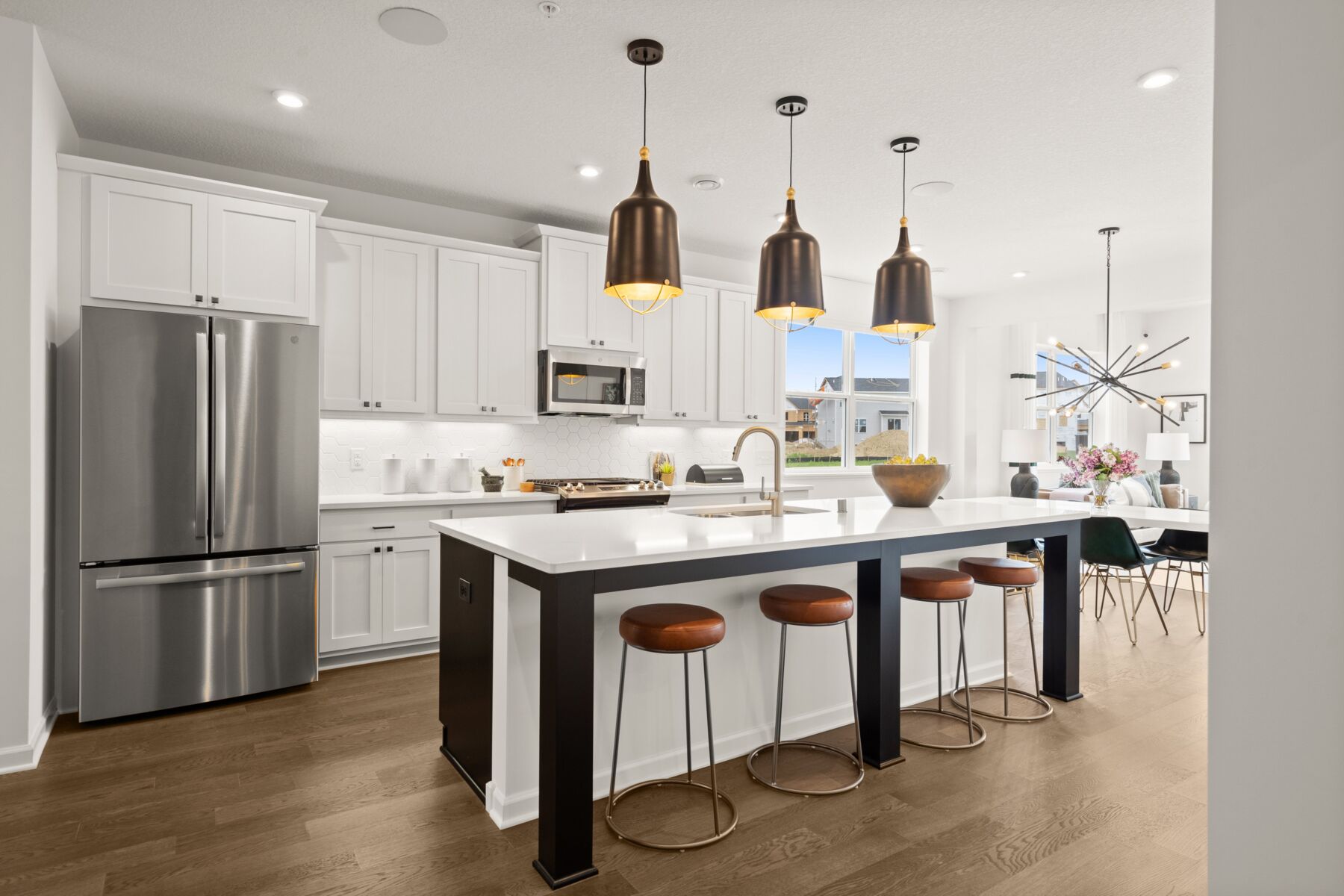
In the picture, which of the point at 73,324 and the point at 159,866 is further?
the point at 73,324

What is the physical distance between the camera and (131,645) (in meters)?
3.27

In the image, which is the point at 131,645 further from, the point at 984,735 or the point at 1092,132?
the point at 1092,132

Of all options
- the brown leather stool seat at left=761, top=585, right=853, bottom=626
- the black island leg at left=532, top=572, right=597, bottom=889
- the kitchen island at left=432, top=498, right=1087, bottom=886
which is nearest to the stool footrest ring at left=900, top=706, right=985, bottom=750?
the kitchen island at left=432, top=498, right=1087, bottom=886

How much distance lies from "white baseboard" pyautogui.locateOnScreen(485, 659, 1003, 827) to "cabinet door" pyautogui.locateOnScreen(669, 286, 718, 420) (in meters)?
2.84

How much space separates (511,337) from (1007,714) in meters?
3.61

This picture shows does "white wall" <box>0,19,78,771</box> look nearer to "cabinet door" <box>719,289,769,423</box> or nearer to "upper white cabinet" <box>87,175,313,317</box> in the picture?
"upper white cabinet" <box>87,175,313,317</box>

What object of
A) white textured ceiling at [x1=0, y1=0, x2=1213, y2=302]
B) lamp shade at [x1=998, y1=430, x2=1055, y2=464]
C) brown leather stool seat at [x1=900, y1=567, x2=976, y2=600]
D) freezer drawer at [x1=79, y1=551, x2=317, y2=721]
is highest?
white textured ceiling at [x1=0, y1=0, x2=1213, y2=302]

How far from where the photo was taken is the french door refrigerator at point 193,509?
10.5ft

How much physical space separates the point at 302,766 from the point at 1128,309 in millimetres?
7098

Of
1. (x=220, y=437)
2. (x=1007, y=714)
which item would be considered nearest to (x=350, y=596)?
(x=220, y=437)

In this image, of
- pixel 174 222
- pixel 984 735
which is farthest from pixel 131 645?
pixel 984 735

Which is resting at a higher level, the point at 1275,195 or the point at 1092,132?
the point at 1092,132

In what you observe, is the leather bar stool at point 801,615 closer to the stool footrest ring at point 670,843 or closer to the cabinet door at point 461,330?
the stool footrest ring at point 670,843

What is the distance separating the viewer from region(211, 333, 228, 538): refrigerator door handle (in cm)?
344
